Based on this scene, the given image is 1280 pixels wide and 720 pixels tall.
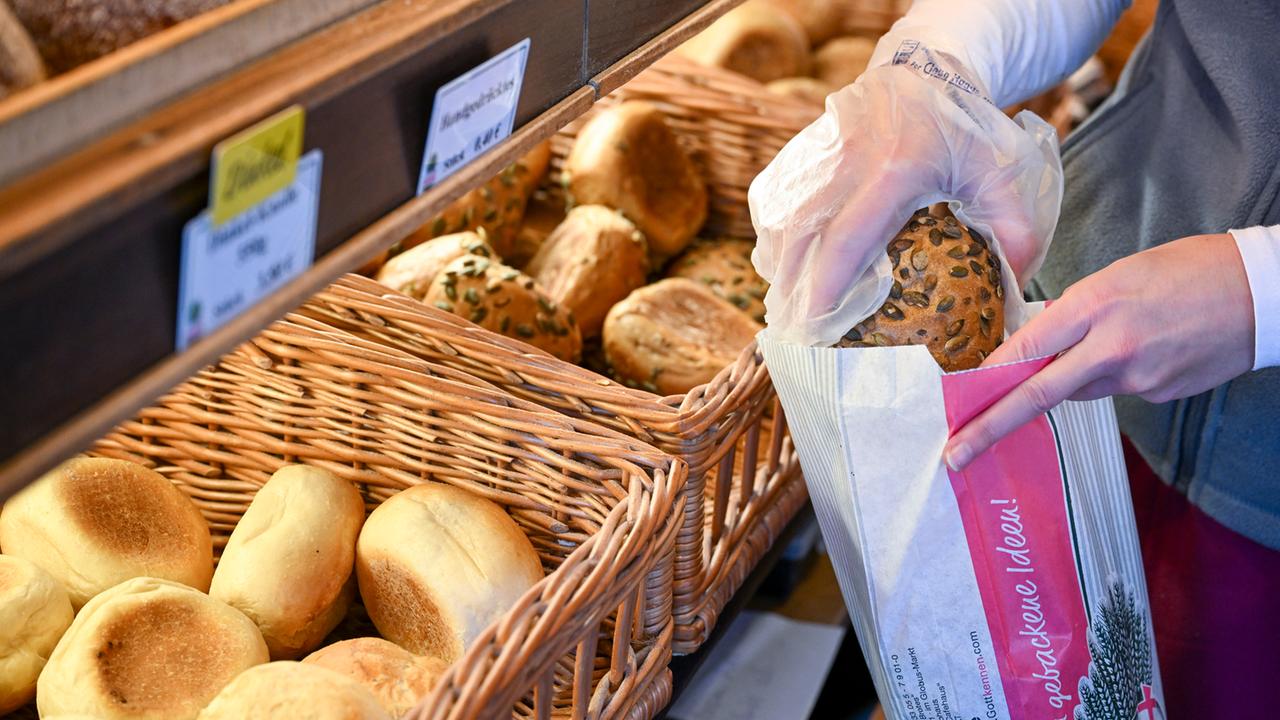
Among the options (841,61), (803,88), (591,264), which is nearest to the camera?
(591,264)

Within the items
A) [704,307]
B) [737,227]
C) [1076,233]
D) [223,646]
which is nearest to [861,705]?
[704,307]

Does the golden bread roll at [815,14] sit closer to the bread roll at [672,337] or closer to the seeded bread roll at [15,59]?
the bread roll at [672,337]

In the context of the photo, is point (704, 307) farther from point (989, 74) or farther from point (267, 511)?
point (267, 511)

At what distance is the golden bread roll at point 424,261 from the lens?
1428 millimetres

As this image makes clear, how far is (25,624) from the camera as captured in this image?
0.92 m

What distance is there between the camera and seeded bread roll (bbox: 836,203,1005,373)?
91cm

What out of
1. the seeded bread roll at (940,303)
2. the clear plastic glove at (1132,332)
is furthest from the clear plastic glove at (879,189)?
the clear plastic glove at (1132,332)

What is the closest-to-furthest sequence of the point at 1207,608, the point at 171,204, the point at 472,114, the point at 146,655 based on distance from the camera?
the point at 171,204 < the point at 472,114 < the point at 146,655 < the point at 1207,608

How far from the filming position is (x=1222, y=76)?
1.17m

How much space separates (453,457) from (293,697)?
0.36m

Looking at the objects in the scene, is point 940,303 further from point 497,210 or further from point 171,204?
point 497,210

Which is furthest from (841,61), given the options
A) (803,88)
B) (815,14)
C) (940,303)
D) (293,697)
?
(293,697)

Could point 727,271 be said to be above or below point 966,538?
below

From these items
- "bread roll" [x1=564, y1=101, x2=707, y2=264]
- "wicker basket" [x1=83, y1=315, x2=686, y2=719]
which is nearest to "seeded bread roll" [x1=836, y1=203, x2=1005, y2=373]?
"wicker basket" [x1=83, y1=315, x2=686, y2=719]
